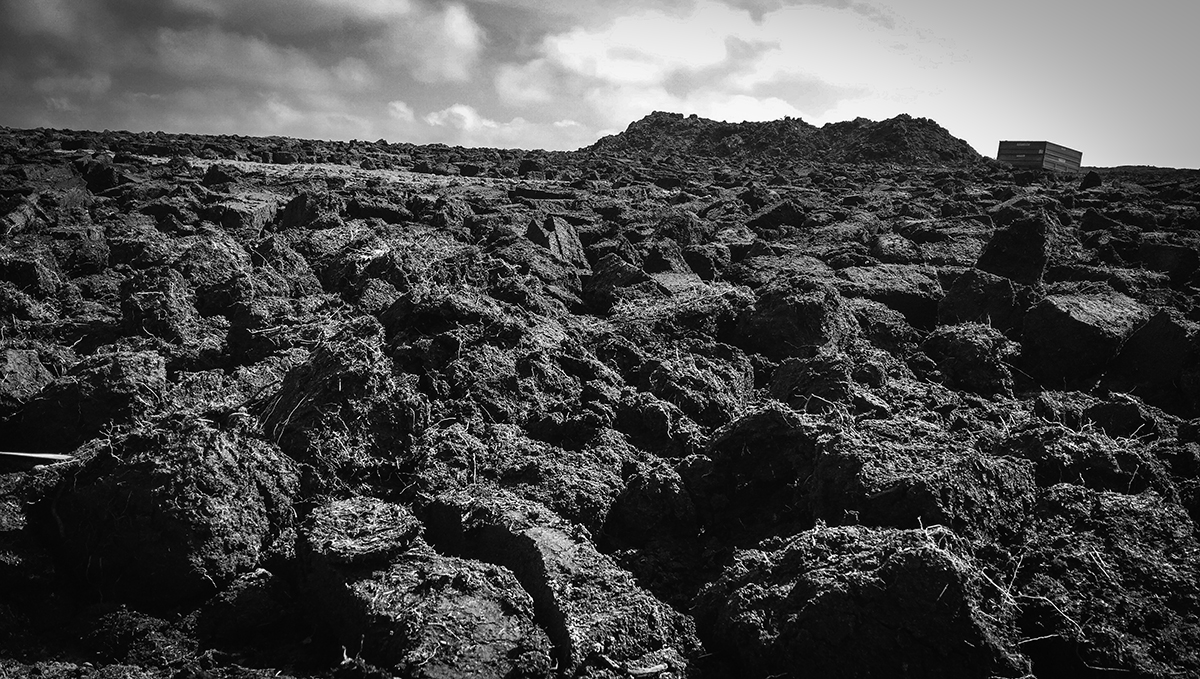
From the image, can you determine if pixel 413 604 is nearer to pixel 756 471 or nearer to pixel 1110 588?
pixel 756 471

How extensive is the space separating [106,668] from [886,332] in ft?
17.6

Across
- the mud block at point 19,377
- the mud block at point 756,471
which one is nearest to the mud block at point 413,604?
the mud block at point 756,471

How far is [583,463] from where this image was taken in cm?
398

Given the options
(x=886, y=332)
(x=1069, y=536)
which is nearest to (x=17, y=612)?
(x=1069, y=536)

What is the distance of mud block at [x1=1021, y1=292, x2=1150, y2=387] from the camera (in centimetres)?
554

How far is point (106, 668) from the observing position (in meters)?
2.76

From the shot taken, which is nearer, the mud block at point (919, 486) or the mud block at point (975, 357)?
the mud block at point (919, 486)

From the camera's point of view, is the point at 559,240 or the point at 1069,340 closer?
the point at 1069,340

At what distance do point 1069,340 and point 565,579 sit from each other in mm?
4404

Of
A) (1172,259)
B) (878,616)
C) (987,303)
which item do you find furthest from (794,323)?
(1172,259)

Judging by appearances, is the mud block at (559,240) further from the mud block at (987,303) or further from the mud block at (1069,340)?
the mud block at (1069,340)

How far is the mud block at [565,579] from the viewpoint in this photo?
2.82 metres

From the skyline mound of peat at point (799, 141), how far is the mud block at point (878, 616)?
2582 cm

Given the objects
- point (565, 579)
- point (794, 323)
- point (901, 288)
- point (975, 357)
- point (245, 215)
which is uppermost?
point (245, 215)
